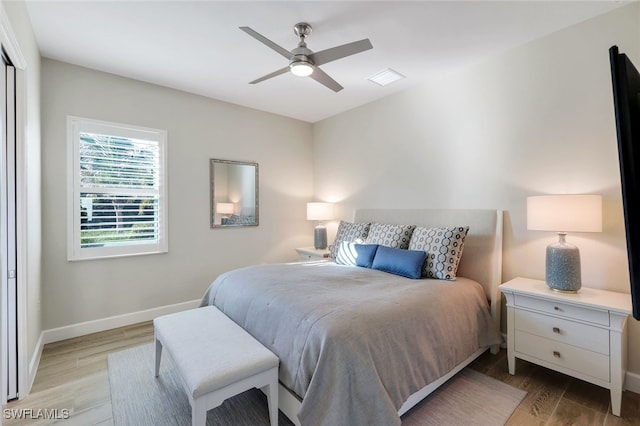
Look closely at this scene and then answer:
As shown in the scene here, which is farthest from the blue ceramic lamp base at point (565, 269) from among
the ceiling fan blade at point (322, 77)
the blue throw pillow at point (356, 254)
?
the ceiling fan blade at point (322, 77)

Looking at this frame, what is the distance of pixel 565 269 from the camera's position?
2109 mm

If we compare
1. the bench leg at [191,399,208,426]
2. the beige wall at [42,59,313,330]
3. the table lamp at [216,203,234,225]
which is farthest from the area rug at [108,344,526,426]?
the table lamp at [216,203,234,225]

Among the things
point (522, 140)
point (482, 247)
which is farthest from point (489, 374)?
point (522, 140)

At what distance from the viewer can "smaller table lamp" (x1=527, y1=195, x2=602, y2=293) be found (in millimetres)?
2000

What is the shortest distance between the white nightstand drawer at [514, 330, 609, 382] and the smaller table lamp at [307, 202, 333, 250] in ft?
8.19

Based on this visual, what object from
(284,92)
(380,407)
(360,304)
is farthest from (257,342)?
(284,92)

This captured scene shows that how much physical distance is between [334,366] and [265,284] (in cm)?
94

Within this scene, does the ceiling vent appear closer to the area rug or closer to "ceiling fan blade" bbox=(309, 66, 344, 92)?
"ceiling fan blade" bbox=(309, 66, 344, 92)

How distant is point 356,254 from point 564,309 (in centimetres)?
168

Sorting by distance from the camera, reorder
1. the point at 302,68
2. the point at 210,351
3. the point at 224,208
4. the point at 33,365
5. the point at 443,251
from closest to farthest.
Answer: the point at 210,351
the point at 302,68
the point at 33,365
the point at 443,251
the point at 224,208

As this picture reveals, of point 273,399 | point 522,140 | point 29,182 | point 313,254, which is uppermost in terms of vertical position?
point 522,140

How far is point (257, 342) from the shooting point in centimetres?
181

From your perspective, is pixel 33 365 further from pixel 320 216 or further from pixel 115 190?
pixel 320 216

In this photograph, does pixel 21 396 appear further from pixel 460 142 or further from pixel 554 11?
pixel 554 11
